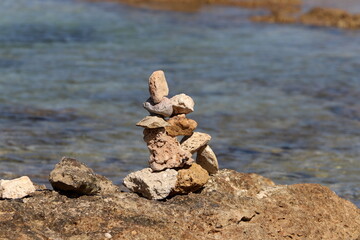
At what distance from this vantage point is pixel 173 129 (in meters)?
5.39

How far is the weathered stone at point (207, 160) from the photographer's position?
18.2 ft

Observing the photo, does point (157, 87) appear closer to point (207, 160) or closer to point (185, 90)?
point (207, 160)

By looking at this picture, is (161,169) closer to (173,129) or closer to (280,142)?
(173,129)

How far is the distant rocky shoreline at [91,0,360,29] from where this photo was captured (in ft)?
80.1

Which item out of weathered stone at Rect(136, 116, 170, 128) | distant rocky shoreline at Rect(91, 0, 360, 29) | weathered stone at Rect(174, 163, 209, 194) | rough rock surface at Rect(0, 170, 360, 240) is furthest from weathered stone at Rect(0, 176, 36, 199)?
distant rocky shoreline at Rect(91, 0, 360, 29)

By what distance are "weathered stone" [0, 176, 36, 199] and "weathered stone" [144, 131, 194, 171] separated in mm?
901

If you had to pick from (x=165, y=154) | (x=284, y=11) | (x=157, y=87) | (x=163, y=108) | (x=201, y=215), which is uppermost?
(x=157, y=87)

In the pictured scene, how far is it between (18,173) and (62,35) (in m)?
12.8

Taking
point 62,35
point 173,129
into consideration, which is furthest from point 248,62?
point 173,129

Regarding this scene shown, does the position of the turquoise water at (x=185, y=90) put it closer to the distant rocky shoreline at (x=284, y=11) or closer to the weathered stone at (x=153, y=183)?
the distant rocky shoreline at (x=284, y=11)

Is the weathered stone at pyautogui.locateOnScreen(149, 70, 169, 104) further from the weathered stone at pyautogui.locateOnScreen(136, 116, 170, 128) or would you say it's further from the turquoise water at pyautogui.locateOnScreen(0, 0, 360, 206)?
the turquoise water at pyautogui.locateOnScreen(0, 0, 360, 206)

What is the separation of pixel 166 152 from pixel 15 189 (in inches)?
43.6

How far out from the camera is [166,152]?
5297 mm

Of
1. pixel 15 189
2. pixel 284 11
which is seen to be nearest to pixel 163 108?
pixel 15 189
